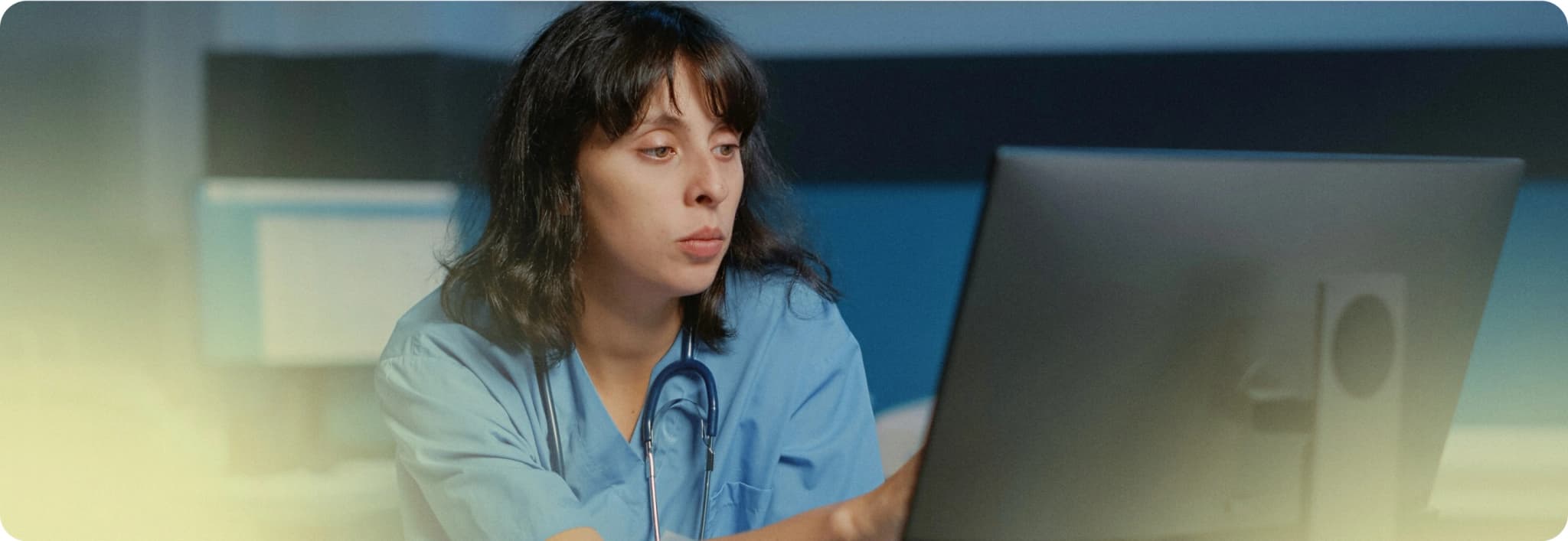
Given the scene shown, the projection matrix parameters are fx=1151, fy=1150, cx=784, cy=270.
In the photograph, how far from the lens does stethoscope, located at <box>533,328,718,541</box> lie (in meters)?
1.00

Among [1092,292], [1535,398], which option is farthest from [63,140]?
[1535,398]

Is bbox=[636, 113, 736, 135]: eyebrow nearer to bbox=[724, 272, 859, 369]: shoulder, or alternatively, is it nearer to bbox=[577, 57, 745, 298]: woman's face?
bbox=[577, 57, 745, 298]: woman's face

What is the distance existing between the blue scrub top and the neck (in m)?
Result: 0.02

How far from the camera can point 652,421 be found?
1021 mm

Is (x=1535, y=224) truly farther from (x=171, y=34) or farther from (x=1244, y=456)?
(x=171, y=34)

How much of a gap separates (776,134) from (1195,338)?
1.60m

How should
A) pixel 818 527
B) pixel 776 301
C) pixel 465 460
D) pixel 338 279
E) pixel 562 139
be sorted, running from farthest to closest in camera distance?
pixel 338 279 < pixel 776 301 < pixel 562 139 < pixel 465 460 < pixel 818 527

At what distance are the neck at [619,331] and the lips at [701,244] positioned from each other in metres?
0.10

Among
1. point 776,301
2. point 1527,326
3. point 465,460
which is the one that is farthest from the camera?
point 1527,326

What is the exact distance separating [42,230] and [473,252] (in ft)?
4.78

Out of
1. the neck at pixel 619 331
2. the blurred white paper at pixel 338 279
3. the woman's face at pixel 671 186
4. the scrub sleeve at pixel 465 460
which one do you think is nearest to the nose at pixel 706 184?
the woman's face at pixel 671 186

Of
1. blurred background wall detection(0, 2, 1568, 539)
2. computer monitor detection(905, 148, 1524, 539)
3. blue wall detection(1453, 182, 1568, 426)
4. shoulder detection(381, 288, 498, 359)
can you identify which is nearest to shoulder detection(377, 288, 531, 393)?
shoulder detection(381, 288, 498, 359)

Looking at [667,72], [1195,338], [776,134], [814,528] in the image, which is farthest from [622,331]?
[776,134]

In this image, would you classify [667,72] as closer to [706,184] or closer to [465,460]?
[706,184]
